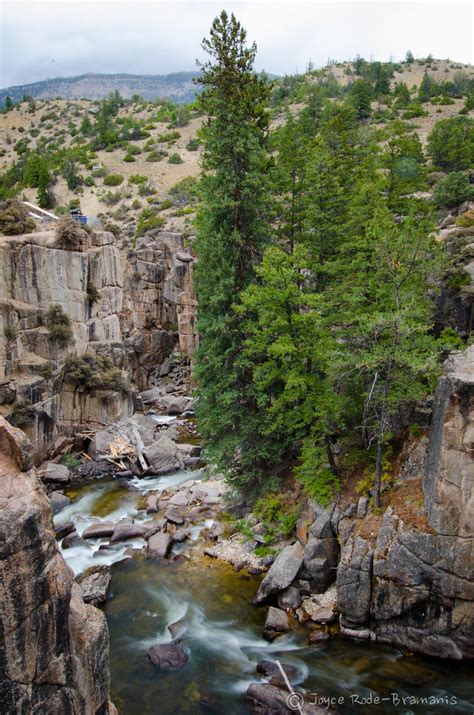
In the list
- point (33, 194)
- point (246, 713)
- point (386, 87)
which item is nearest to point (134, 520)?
point (246, 713)

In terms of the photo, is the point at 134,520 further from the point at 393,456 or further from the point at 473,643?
the point at 473,643

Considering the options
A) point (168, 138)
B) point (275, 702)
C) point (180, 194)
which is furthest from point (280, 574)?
point (168, 138)

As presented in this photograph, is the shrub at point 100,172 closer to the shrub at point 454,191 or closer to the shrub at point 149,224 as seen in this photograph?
the shrub at point 149,224

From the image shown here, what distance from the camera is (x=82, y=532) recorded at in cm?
1962

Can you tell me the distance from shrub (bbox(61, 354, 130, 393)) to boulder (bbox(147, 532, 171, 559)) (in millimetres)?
11087

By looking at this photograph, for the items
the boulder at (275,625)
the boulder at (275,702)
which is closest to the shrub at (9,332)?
the boulder at (275,625)

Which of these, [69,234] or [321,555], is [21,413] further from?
[321,555]

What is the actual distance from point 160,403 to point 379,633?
89.0ft

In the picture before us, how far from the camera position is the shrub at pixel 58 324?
25406 millimetres

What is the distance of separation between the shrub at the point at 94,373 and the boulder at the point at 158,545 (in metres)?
11.1

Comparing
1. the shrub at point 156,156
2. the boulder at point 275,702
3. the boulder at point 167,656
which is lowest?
the boulder at point 167,656

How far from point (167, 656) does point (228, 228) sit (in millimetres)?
14360

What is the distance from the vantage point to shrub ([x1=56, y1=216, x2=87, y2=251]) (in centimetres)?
2598

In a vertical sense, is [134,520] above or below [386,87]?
below
